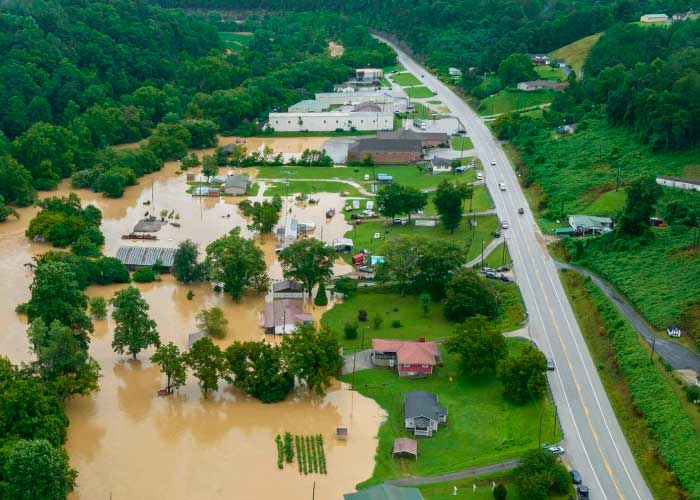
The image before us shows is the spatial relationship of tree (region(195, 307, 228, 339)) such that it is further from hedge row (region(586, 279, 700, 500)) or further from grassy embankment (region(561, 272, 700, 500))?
hedge row (region(586, 279, 700, 500))

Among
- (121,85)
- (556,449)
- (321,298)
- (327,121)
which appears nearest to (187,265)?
(321,298)

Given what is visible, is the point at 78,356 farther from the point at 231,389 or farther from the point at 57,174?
the point at 57,174

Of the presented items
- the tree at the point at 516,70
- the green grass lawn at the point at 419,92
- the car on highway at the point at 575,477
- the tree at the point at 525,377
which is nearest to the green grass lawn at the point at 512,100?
the tree at the point at 516,70

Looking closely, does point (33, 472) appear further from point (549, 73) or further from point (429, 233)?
point (549, 73)

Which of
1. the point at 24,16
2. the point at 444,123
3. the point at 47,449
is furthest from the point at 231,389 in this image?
the point at 24,16

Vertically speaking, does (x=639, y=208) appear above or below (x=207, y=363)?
above

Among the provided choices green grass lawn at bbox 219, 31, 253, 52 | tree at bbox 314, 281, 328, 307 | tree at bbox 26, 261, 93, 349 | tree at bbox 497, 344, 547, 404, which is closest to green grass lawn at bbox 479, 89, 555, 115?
tree at bbox 314, 281, 328, 307
